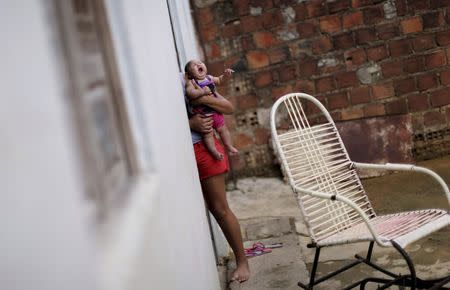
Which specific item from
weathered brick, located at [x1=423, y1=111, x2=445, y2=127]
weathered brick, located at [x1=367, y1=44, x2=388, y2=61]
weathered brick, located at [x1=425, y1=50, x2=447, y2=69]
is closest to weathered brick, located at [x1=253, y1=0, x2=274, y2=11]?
weathered brick, located at [x1=367, y1=44, x2=388, y2=61]

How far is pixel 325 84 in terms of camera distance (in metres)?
4.50

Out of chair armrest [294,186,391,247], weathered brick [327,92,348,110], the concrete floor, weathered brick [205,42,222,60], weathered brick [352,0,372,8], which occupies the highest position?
weathered brick [352,0,372,8]

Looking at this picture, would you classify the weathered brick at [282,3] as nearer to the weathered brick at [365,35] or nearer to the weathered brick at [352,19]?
the weathered brick at [352,19]

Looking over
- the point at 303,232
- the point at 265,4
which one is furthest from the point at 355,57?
the point at 303,232

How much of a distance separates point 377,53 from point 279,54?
834 mm

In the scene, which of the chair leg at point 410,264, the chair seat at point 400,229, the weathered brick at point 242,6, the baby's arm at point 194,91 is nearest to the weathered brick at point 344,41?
the weathered brick at point 242,6

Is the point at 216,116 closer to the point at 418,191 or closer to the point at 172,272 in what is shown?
the point at 172,272

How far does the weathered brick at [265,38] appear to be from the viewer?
177 inches

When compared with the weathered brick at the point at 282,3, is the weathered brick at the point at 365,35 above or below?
below

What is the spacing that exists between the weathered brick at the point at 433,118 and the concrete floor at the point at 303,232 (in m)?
0.32

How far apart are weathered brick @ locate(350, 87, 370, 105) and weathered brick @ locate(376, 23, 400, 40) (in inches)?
18.1

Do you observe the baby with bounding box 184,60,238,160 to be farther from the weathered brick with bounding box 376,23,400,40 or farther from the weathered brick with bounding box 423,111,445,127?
the weathered brick with bounding box 423,111,445,127

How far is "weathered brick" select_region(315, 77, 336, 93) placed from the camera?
4496mm

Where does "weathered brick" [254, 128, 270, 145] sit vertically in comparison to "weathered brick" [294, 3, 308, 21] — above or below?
below
